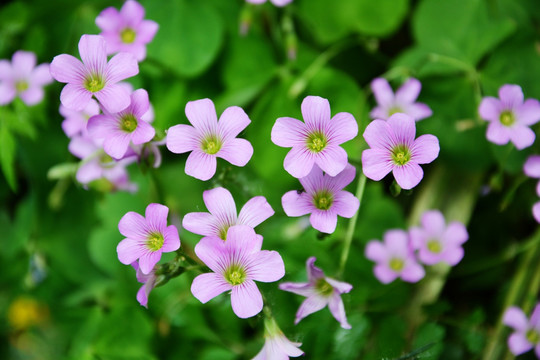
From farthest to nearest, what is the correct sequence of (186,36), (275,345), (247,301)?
1. (186,36)
2. (275,345)
3. (247,301)

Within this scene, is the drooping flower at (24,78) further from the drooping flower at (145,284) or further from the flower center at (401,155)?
the flower center at (401,155)

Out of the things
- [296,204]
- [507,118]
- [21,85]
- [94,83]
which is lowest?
[296,204]

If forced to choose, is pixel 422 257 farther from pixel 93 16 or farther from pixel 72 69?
pixel 93 16

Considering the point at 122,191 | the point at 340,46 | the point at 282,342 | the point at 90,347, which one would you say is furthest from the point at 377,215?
the point at 90,347

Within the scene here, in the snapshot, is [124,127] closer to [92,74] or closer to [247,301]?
[92,74]

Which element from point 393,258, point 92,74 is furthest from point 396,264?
point 92,74

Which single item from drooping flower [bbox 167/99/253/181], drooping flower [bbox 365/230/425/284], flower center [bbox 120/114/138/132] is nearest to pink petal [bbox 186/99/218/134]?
drooping flower [bbox 167/99/253/181]

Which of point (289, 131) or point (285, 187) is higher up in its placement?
point (285, 187)

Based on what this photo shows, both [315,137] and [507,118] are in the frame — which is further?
[507,118]
